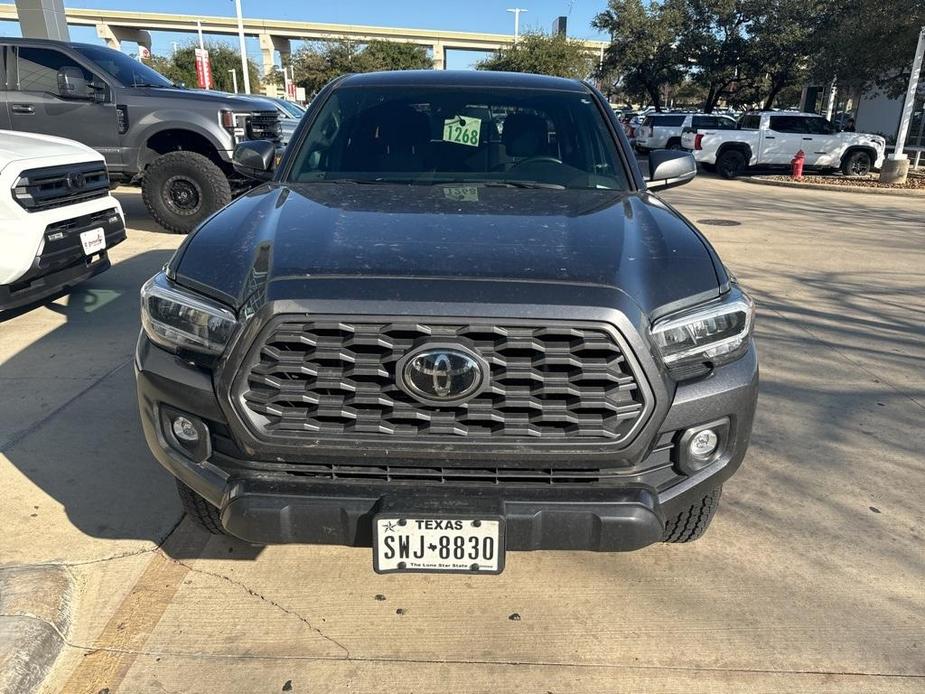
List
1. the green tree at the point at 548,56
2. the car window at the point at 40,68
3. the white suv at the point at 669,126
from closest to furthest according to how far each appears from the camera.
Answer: the car window at the point at 40,68 < the white suv at the point at 669,126 < the green tree at the point at 548,56

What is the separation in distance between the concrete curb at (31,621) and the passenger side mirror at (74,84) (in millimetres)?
6811

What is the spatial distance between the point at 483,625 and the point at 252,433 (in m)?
1.09

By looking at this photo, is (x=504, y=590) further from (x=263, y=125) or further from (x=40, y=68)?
(x=40, y=68)

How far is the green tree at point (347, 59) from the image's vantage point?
43875 millimetres

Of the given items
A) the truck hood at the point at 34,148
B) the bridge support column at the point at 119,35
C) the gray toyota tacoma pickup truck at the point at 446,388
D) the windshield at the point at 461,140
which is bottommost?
the gray toyota tacoma pickup truck at the point at 446,388

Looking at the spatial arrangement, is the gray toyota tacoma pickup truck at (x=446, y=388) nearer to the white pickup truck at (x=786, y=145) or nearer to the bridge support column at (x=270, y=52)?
the white pickup truck at (x=786, y=145)

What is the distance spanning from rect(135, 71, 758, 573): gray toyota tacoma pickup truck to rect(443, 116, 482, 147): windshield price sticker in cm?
125

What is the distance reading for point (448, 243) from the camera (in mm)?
2332

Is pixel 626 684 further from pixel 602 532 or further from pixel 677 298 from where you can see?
pixel 677 298

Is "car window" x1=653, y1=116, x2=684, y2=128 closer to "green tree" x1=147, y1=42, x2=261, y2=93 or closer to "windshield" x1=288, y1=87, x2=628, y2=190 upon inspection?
"windshield" x1=288, y1=87, x2=628, y2=190

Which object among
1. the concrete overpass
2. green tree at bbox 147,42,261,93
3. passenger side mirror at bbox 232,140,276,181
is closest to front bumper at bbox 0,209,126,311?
passenger side mirror at bbox 232,140,276,181

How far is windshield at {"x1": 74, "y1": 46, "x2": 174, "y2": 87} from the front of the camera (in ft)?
27.7

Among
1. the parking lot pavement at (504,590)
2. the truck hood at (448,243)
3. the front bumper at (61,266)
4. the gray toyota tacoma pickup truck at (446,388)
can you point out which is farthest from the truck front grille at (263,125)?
the gray toyota tacoma pickup truck at (446,388)

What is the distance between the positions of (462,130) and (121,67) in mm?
6990
